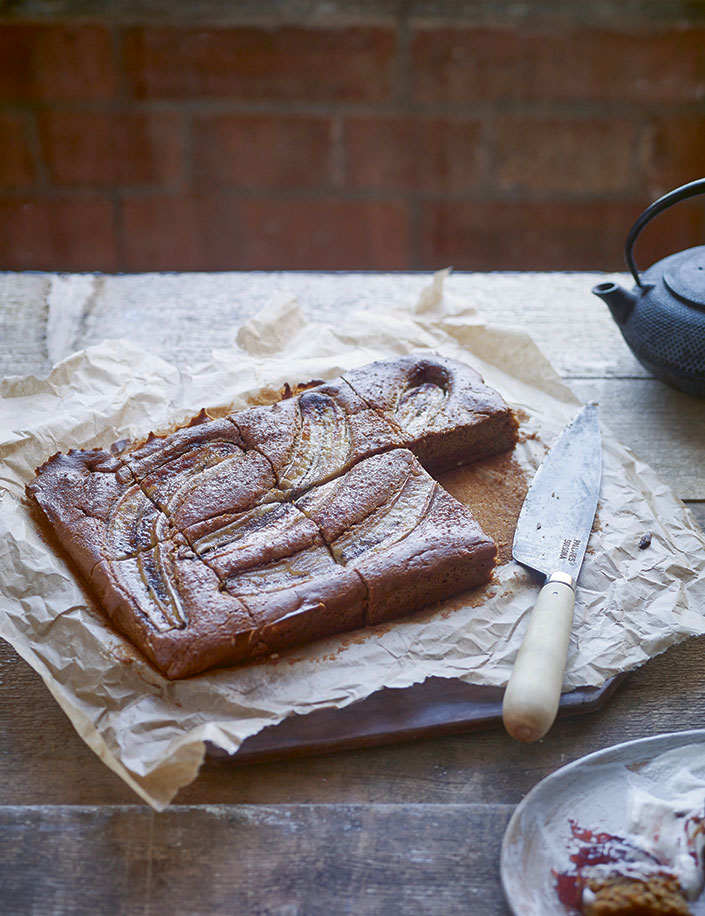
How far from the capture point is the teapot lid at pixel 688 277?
7.40ft

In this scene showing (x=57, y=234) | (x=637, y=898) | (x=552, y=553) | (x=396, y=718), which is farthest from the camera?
(x=57, y=234)

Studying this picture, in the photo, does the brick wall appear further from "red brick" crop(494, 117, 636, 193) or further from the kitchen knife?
the kitchen knife

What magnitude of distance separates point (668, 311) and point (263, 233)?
253 cm

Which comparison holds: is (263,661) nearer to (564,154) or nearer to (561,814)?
(561,814)

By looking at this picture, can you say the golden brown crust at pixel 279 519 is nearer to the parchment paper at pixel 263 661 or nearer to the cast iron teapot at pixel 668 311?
the parchment paper at pixel 263 661

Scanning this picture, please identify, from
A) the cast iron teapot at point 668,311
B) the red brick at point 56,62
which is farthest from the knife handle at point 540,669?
the red brick at point 56,62

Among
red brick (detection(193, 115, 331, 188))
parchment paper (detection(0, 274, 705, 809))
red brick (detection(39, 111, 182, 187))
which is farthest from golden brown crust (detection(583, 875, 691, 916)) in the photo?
red brick (detection(39, 111, 182, 187))

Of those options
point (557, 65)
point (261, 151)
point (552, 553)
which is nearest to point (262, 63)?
point (261, 151)

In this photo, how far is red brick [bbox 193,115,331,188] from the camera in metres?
4.18

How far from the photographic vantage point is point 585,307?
292 cm

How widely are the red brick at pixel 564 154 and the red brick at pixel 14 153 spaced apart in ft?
7.29

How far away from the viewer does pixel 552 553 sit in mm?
1926

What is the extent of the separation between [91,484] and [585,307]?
174cm

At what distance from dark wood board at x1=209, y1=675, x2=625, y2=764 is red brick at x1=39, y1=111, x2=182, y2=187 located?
10.8 ft
